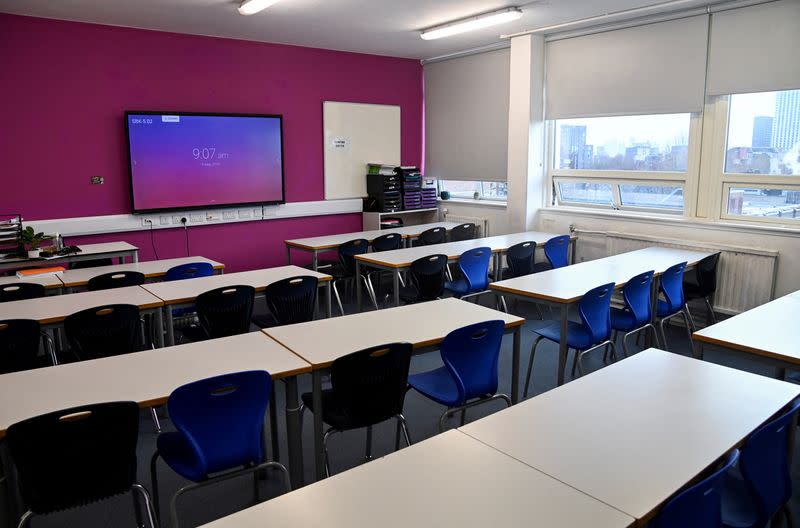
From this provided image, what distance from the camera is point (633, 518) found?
1.58m

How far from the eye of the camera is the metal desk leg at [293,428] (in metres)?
2.73

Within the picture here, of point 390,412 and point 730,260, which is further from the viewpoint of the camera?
point 730,260

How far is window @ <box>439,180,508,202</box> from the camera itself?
8.64 meters

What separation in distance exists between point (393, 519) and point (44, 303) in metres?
3.40

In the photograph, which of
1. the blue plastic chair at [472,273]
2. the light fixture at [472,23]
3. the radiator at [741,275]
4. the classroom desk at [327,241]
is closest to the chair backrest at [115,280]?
the classroom desk at [327,241]

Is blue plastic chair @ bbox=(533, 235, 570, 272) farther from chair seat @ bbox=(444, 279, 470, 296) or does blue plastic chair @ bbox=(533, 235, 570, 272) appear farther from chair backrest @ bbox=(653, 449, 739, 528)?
chair backrest @ bbox=(653, 449, 739, 528)

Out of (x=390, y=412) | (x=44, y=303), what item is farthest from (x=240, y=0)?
(x=390, y=412)

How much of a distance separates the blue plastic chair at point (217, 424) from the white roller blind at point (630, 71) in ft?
18.0

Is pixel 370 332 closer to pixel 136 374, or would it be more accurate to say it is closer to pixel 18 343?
pixel 136 374

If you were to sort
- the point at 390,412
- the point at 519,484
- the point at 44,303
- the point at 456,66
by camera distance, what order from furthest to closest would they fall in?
the point at 456,66
the point at 44,303
the point at 390,412
the point at 519,484

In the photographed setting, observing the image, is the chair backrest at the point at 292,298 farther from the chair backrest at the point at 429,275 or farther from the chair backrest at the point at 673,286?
the chair backrest at the point at 673,286

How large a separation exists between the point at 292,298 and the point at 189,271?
3.84 feet

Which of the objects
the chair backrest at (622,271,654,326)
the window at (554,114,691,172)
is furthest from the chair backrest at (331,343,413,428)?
the window at (554,114,691,172)

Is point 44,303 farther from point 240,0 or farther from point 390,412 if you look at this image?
point 240,0
